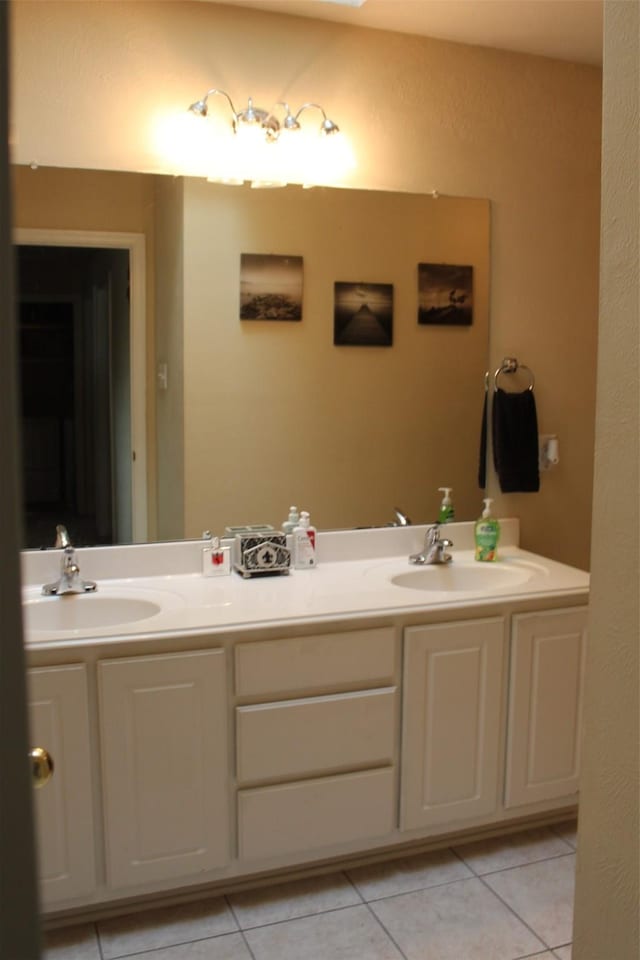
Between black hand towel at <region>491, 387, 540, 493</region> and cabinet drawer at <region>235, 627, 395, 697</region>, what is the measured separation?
0.90 meters

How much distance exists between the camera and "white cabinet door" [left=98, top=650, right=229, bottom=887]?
1960 millimetres

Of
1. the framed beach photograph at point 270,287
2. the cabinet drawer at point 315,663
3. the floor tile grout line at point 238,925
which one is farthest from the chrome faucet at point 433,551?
the floor tile grout line at point 238,925

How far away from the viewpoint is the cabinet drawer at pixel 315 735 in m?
2.07

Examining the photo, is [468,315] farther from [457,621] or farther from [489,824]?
[489,824]

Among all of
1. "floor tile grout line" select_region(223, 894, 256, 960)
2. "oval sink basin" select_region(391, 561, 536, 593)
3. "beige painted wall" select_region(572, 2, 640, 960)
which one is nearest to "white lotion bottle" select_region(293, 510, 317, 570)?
"oval sink basin" select_region(391, 561, 536, 593)

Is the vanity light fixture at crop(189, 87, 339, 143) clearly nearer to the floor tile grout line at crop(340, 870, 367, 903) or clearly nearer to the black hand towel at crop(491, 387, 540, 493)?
the black hand towel at crop(491, 387, 540, 493)

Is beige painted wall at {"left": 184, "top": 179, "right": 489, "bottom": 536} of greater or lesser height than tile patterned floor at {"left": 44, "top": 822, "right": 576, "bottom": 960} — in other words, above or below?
above

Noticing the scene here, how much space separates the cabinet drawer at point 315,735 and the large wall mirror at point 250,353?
2.13ft

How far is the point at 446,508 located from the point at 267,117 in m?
1.31

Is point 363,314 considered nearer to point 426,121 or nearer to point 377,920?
point 426,121

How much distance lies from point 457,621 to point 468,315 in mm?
1057

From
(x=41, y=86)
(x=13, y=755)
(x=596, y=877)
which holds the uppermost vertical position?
(x=41, y=86)

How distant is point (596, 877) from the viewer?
1.07 m

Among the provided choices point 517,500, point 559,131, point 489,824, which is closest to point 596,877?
point 489,824
